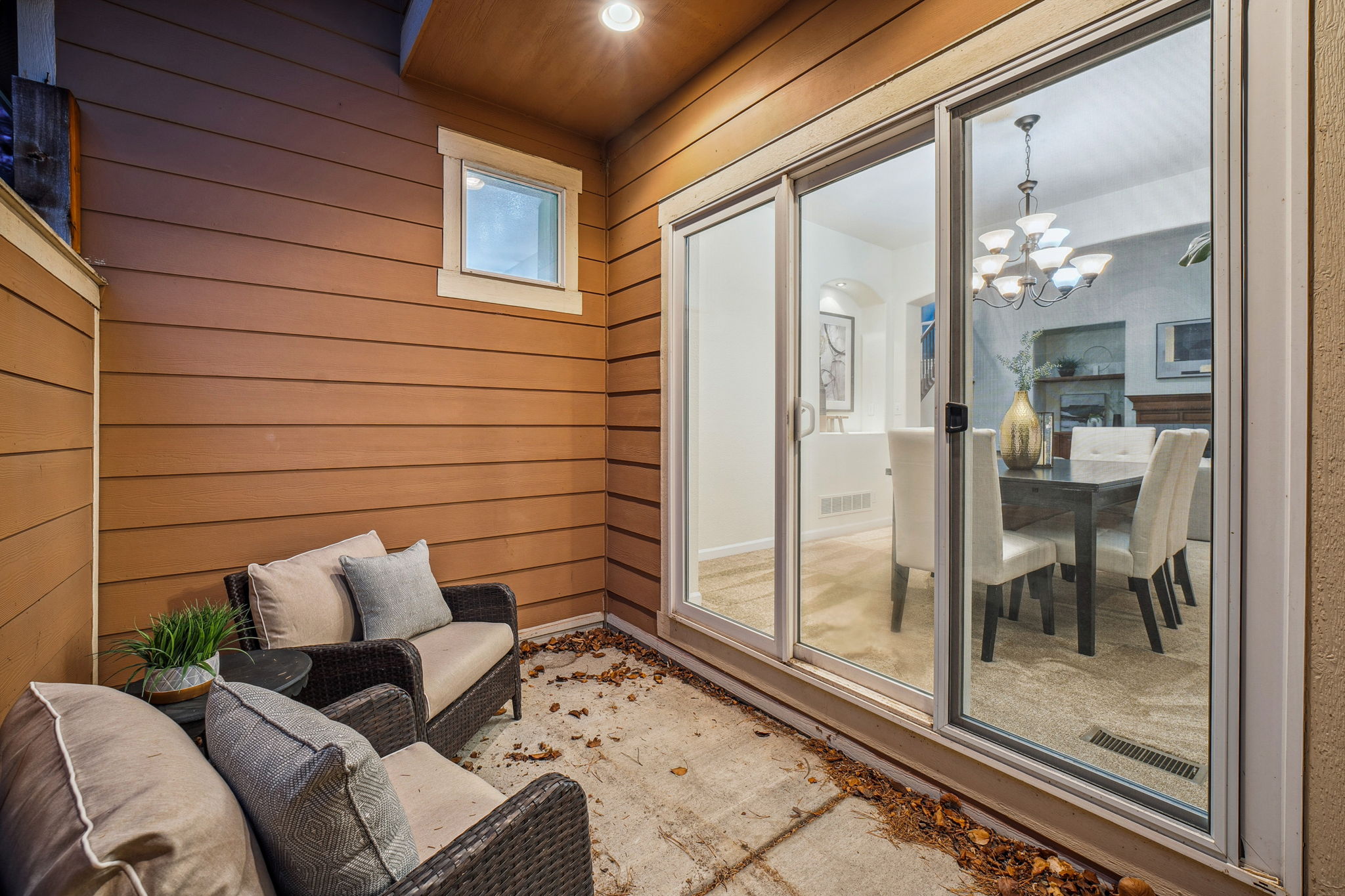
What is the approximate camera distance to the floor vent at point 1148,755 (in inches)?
55.2

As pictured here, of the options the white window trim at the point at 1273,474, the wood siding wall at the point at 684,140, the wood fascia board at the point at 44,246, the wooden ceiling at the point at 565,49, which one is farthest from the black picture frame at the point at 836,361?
the wood fascia board at the point at 44,246

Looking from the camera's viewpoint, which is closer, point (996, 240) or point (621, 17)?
point (996, 240)

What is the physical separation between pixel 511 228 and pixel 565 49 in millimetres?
917

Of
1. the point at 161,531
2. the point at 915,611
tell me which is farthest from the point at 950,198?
the point at 161,531

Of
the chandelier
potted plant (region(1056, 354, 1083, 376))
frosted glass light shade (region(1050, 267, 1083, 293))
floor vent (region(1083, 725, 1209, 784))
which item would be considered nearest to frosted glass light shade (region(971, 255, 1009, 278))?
the chandelier

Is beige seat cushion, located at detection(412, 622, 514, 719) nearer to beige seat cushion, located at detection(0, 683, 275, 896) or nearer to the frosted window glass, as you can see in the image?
beige seat cushion, located at detection(0, 683, 275, 896)

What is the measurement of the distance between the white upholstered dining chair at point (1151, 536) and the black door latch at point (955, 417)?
46cm

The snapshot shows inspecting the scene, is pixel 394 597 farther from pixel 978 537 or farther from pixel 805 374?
pixel 978 537

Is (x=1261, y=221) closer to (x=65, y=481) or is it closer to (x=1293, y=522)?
(x=1293, y=522)

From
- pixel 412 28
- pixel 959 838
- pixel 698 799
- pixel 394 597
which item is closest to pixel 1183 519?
pixel 959 838

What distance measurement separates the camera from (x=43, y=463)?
160cm

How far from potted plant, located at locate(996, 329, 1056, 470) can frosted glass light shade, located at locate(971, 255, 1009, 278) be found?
22 centimetres

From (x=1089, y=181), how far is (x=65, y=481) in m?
3.12

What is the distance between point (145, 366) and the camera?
2277mm
